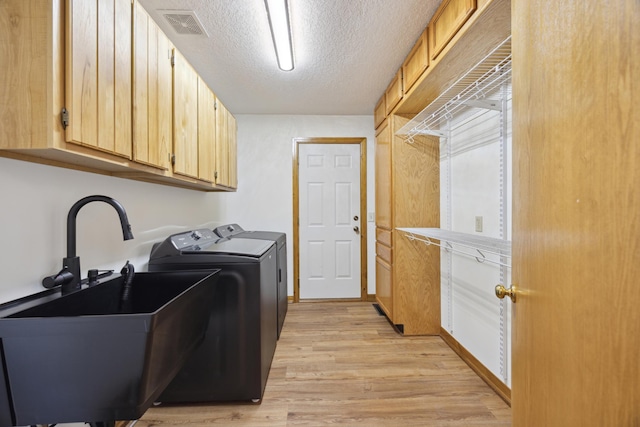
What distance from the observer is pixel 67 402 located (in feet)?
2.71

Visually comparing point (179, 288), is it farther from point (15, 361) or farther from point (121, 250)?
point (15, 361)

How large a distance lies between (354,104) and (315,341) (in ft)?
8.07

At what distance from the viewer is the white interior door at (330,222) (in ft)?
11.9

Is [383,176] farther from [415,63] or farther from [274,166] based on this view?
[274,166]

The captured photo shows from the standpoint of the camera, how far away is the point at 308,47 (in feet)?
6.77

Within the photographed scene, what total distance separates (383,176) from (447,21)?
1572mm

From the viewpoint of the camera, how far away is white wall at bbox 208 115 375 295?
3561 millimetres

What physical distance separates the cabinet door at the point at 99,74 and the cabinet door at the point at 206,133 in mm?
815

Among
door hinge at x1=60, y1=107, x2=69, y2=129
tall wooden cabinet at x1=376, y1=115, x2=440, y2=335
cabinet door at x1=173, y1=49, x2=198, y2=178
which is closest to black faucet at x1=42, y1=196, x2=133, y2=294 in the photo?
door hinge at x1=60, y1=107, x2=69, y2=129

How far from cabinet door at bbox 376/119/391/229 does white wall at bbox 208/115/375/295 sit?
367 millimetres

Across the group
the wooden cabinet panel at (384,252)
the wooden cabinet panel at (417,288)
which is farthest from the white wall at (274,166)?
the wooden cabinet panel at (417,288)

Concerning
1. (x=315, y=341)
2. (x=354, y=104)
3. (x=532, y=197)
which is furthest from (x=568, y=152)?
(x=354, y=104)

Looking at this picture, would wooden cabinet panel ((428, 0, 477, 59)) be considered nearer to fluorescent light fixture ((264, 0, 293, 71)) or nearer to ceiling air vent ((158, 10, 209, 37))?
fluorescent light fixture ((264, 0, 293, 71))

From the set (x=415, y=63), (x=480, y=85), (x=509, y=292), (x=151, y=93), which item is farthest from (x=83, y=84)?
(x=480, y=85)
